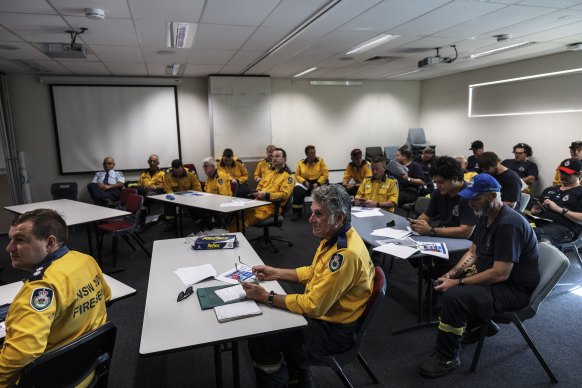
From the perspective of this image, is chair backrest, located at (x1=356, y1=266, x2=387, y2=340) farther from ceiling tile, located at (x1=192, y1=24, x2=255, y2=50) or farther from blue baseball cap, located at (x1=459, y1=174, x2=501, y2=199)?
ceiling tile, located at (x1=192, y1=24, x2=255, y2=50)

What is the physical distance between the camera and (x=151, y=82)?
714cm

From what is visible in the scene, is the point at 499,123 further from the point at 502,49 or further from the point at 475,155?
the point at 502,49

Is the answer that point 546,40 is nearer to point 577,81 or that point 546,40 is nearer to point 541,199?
point 577,81

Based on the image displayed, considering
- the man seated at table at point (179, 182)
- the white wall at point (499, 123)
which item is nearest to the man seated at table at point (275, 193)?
the man seated at table at point (179, 182)

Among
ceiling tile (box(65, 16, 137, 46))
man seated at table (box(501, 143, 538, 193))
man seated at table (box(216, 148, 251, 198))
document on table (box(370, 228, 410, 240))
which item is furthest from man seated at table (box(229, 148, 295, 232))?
man seated at table (box(501, 143, 538, 193))

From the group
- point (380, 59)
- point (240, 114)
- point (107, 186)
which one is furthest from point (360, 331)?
point (240, 114)

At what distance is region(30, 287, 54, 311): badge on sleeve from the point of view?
1.29m

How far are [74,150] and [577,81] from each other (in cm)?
910

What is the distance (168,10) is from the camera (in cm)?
330

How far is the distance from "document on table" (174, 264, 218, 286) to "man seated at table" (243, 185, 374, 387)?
A: 38 cm

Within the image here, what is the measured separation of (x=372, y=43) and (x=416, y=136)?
435 centimetres

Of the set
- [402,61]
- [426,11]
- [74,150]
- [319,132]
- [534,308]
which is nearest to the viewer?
[534,308]

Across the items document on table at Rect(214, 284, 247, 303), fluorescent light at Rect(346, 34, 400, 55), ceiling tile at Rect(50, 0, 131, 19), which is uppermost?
fluorescent light at Rect(346, 34, 400, 55)

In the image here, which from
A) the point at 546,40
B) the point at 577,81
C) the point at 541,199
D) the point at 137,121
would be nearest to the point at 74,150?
the point at 137,121
